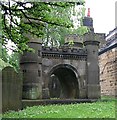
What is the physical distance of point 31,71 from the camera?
1029 inches

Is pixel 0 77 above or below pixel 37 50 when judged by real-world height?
below

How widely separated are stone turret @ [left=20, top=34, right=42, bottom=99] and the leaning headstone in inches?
421

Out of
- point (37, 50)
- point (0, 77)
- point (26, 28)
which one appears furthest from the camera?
point (37, 50)

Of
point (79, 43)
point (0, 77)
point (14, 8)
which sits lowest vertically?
point (0, 77)

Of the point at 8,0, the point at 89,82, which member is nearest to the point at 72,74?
the point at 89,82

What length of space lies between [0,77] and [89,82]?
57.4 feet

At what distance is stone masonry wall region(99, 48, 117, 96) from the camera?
30484 mm

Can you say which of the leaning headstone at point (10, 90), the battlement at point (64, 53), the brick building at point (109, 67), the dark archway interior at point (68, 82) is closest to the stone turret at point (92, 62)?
the battlement at point (64, 53)

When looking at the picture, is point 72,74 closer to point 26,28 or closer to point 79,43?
point 79,43

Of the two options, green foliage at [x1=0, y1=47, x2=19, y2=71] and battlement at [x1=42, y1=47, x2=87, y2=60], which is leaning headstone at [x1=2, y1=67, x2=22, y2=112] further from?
battlement at [x1=42, y1=47, x2=87, y2=60]

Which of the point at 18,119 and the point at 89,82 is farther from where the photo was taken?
the point at 89,82

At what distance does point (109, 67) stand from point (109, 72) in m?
0.51

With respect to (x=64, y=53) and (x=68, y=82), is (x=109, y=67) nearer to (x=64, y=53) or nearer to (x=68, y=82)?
(x=68, y=82)

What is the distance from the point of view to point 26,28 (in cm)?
1048
